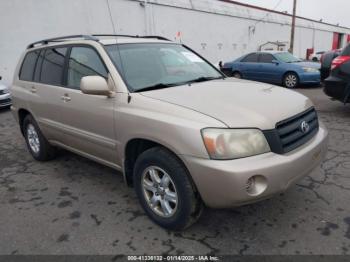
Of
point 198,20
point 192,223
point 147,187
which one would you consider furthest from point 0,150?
point 198,20

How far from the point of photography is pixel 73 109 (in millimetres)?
3725

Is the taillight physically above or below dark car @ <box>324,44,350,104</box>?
above

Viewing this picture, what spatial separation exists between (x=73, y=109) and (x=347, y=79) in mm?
5423

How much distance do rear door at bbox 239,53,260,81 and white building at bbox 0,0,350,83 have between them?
17.6ft

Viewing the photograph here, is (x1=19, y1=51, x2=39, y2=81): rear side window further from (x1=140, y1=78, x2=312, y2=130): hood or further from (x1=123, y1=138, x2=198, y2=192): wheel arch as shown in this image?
(x1=140, y1=78, x2=312, y2=130): hood

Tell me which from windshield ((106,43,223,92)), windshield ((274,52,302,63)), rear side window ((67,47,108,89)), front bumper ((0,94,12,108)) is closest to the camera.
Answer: windshield ((106,43,223,92))

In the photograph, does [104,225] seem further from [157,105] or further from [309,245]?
[309,245]

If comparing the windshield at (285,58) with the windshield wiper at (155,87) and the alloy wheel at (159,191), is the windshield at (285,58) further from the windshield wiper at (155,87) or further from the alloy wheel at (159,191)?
the alloy wheel at (159,191)

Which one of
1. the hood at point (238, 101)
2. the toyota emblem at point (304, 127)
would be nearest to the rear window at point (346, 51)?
the hood at point (238, 101)

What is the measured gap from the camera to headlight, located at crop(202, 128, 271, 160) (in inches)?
96.2

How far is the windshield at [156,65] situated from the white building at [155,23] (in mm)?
3222

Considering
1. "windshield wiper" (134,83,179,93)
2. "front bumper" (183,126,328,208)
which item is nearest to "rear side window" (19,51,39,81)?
"windshield wiper" (134,83,179,93)

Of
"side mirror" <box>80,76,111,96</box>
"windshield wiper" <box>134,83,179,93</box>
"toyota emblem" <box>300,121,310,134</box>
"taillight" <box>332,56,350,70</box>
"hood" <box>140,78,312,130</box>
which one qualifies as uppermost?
"side mirror" <box>80,76,111,96</box>

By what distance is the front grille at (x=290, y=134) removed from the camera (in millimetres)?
2582
